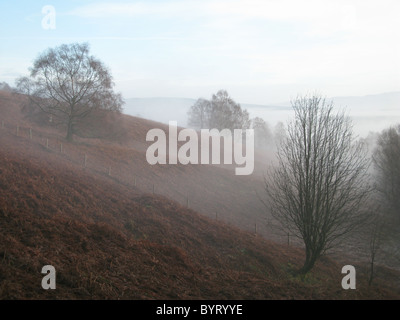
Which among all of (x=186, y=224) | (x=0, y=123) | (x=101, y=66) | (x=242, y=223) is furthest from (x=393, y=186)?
(x=0, y=123)

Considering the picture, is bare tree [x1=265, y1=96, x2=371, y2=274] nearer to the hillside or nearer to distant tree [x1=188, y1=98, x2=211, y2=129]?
the hillside

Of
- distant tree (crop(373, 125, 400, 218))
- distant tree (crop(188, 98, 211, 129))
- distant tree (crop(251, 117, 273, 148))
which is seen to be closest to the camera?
distant tree (crop(373, 125, 400, 218))

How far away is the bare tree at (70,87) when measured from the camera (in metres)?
27.4

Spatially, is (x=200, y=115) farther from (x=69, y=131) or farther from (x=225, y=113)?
(x=69, y=131)

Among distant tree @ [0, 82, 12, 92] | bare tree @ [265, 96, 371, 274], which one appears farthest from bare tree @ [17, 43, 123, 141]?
distant tree @ [0, 82, 12, 92]

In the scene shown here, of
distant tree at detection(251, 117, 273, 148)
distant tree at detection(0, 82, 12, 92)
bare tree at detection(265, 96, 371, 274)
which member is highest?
distant tree at detection(0, 82, 12, 92)

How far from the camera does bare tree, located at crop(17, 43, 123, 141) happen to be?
89.9 ft

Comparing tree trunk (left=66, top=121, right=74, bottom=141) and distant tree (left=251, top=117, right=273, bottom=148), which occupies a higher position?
distant tree (left=251, top=117, right=273, bottom=148)

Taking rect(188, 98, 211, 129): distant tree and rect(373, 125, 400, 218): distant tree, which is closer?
rect(373, 125, 400, 218): distant tree

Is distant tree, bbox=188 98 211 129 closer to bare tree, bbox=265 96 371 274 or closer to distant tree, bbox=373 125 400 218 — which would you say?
distant tree, bbox=373 125 400 218

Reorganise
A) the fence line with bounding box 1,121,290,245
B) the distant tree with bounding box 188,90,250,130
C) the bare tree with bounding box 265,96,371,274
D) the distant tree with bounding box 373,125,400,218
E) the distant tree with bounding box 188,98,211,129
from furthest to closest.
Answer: the distant tree with bounding box 188,98,211,129, the distant tree with bounding box 188,90,250,130, the fence line with bounding box 1,121,290,245, the distant tree with bounding box 373,125,400,218, the bare tree with bounding box 265,96,371,274

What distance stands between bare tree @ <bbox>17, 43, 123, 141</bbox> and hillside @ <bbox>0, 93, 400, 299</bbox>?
6.12 metres
